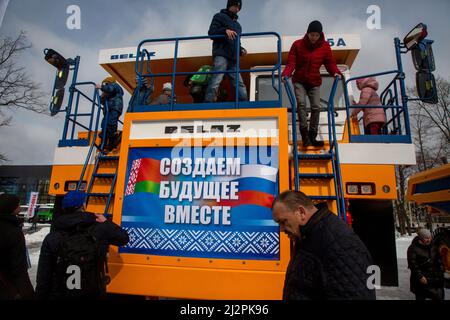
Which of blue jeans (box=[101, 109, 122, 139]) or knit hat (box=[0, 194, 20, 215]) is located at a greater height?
blue jeans (box=[101, 109, 122, 139])

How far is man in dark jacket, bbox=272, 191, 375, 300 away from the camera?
1421 mm

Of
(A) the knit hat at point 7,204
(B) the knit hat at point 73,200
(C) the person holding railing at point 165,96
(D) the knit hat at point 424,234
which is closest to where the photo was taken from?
(B) the knit hat at point 73,200

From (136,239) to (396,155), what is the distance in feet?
9.84

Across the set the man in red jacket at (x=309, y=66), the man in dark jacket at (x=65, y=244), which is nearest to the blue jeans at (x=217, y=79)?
the man in red jacket at (x=309, y=66)

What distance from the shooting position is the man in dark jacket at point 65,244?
2.37 m

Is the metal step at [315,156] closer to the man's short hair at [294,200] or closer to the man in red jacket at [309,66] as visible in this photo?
the man in red jacket at [309,66]

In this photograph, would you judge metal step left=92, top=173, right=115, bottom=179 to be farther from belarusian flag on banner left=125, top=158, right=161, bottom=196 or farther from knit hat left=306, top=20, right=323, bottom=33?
knit hat left=306, top=20, right=323, bottom=33

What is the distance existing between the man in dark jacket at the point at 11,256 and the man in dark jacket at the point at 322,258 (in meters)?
2.64

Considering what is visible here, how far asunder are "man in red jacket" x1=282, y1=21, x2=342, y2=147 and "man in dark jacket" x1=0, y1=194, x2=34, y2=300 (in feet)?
11.0

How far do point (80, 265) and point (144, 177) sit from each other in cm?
103

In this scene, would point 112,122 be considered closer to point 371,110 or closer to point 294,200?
point 294,200

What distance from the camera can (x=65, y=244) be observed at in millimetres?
2412

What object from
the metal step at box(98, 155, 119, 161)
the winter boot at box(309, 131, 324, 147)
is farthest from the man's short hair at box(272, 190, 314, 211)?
the metal step at box(98, 155, 119, 161)

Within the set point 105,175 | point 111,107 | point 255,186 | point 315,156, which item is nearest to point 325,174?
point 315,156
